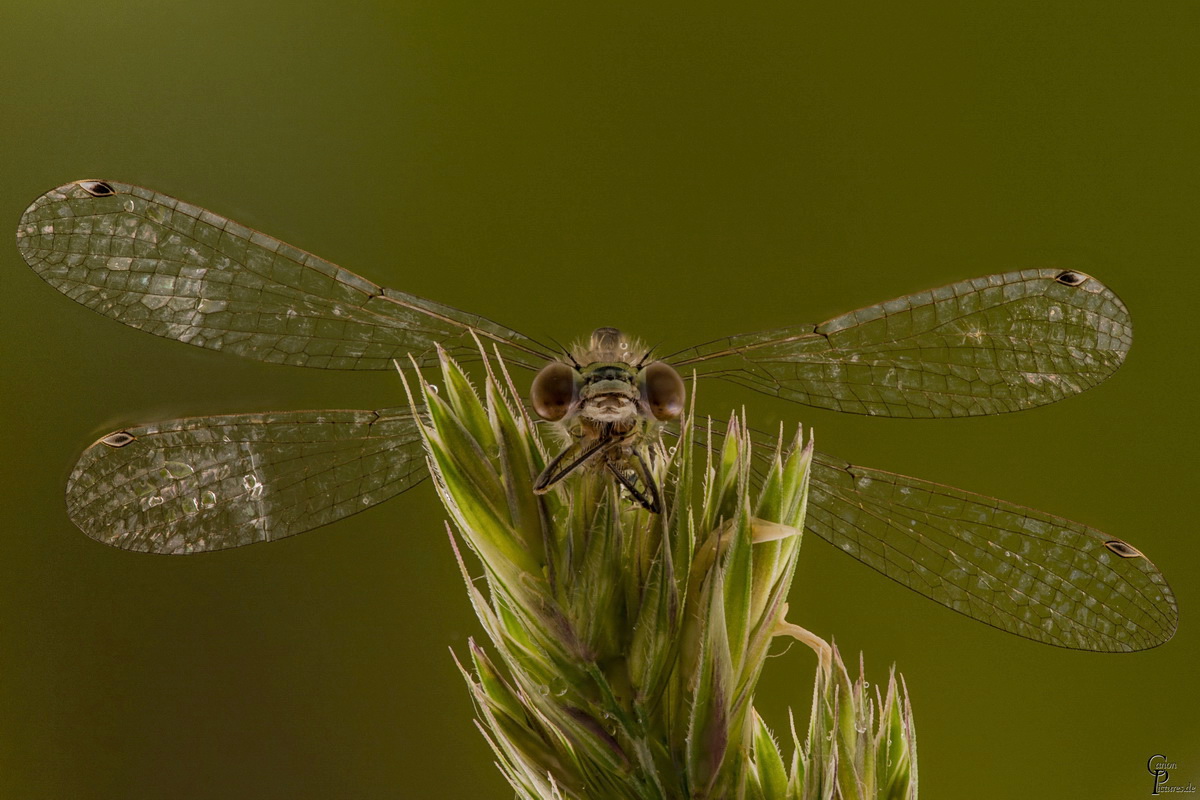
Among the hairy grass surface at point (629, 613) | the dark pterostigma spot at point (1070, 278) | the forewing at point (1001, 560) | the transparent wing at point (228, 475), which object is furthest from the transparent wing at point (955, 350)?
the transparent wing at point (228, 475)

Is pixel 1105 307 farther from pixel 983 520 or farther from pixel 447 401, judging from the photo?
pixel 447 401

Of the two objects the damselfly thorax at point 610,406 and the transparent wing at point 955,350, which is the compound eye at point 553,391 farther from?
the transparent wing at point 955,350

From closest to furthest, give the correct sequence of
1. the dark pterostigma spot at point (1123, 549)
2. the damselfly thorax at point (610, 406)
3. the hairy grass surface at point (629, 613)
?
1. the hairy grass surface at point (629, 613)
2. the damselfly thorax at point (610, 406)
3. the dark pterostigma spot at point (1123, 549)

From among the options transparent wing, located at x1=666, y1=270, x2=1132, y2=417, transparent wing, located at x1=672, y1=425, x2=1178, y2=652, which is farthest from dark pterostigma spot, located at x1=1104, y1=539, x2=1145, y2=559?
transparent wing, located at x1=666, y1=270, x2=1132, y2=417

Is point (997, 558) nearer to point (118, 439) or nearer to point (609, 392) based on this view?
point (609, 392)

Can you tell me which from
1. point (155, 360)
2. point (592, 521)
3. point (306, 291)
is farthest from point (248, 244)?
point (155, 360)

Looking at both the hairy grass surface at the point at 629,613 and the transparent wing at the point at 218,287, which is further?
the transparent wing at the point at 218,287

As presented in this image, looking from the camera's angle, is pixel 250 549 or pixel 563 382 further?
pixel 250 549
